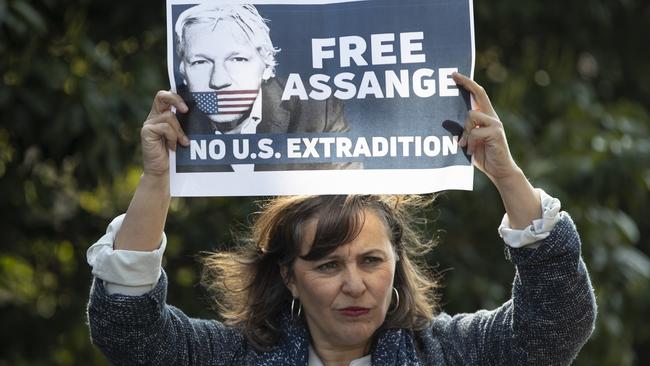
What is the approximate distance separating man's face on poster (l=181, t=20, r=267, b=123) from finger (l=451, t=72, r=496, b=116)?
0.40 metres

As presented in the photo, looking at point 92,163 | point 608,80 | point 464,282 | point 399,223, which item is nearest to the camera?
point 399,223

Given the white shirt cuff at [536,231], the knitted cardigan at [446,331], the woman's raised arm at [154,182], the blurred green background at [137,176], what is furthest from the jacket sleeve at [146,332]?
the blurred green background at [137,176]

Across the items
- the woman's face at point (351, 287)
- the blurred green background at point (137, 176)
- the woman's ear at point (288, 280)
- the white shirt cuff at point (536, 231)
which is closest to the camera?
the white shirt cuff at point (536, 231)

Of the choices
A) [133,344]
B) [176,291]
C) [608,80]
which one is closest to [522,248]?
[133,344]

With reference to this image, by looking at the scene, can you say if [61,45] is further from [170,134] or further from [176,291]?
[170,134]

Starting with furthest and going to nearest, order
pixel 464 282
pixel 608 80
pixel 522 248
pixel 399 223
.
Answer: pixel 608 80, pixel 464 282, pixel 399 223, pixel 522 248

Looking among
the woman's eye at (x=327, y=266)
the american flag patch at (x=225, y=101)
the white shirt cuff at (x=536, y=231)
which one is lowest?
the woman's eye at (x=327, y=266)

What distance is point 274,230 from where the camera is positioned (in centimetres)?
296

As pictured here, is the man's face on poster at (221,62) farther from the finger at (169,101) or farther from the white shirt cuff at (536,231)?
the white shirt cuff at (536,231)

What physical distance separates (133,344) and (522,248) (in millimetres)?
801

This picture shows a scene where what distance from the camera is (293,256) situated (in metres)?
2.86

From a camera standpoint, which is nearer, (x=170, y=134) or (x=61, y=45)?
(x=170, y=134)

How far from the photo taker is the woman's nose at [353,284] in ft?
8.78

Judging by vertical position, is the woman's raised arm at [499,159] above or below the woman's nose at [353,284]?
above
